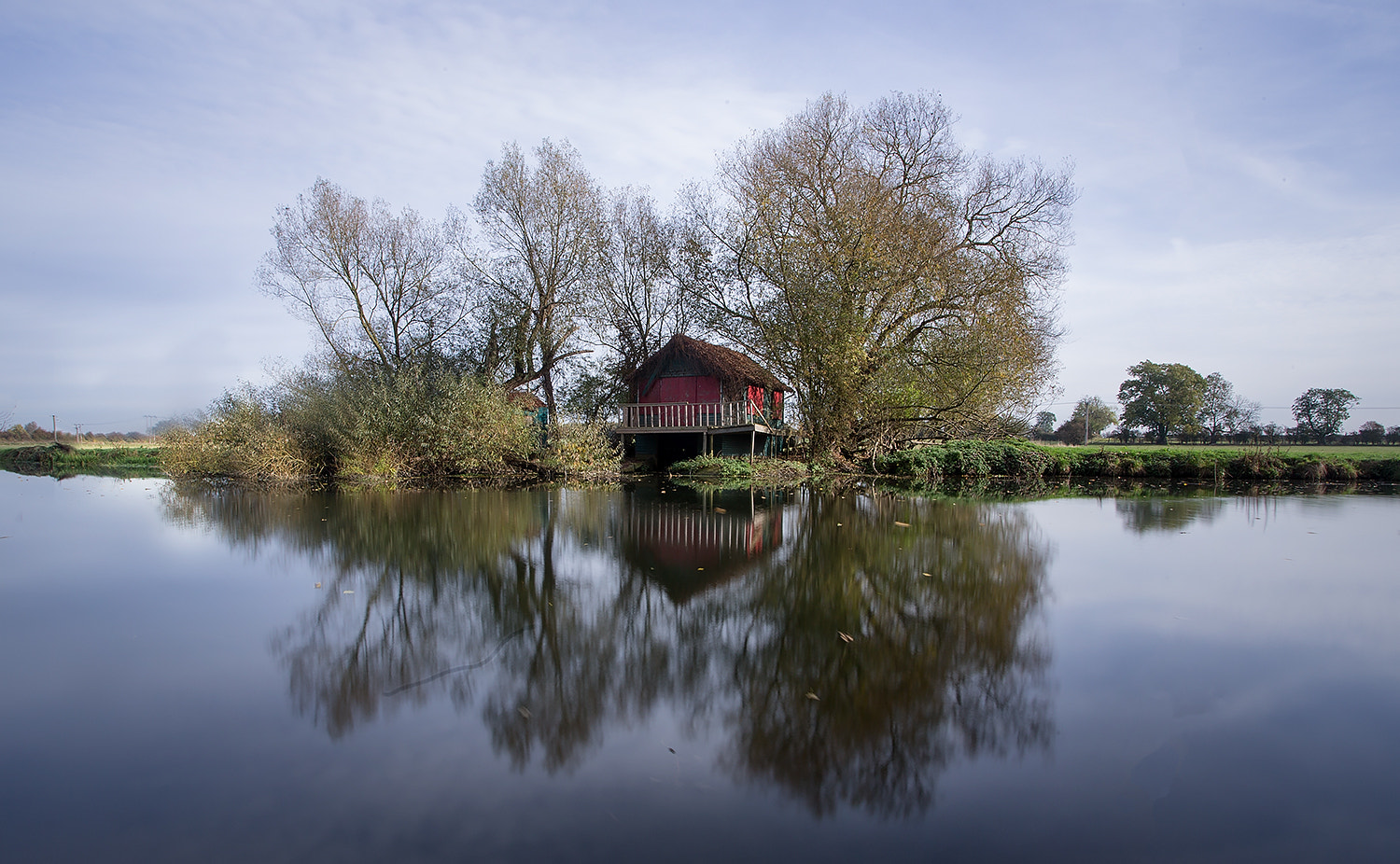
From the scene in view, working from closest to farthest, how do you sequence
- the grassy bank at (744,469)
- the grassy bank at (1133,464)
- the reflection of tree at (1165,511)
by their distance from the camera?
the reflection of tree at (1165,511) < the grassy bank at (744,469) < the grassy bank at (1133,464)

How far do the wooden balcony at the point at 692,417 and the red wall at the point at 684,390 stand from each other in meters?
0.74

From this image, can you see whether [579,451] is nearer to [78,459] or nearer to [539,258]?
[539,258]

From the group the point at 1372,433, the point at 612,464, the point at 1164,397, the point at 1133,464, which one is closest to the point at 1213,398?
the point at 1164,397

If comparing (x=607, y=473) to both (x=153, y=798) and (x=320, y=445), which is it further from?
(x=153, y=798)

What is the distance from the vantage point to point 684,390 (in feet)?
83.1

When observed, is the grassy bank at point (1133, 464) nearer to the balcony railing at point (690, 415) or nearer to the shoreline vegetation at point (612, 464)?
the shoreline vegetation at point (612, 464)

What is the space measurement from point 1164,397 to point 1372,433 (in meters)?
16.8

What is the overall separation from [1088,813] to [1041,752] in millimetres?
502

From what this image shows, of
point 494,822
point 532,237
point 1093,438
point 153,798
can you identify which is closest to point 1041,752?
point 494,822

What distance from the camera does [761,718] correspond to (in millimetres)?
3467

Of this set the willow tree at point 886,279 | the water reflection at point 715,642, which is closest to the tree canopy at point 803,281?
the willow tree at point 886,279

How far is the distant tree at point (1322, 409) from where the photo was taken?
3656cm

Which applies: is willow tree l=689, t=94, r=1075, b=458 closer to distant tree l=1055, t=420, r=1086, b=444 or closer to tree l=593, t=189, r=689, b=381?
tree l=593, t=189, r=689, b=381

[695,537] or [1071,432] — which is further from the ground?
[1071,432]
